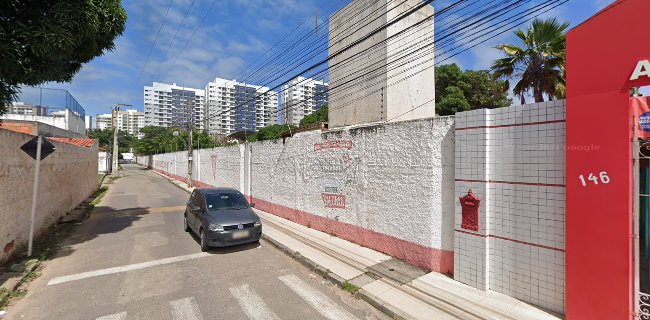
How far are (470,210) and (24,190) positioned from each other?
1027 cm

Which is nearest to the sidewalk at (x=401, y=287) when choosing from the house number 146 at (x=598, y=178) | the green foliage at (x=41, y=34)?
the house number 146 at (x=598, y=178)

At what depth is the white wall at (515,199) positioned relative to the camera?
4.14 metres

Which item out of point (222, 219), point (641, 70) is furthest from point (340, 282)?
point (641, 70)

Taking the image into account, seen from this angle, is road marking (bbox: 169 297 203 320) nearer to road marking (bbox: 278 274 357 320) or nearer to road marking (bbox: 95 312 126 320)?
road marking (bbox: 95 312 126 320)

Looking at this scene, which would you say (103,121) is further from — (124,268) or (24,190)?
(124,268)

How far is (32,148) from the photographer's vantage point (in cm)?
695

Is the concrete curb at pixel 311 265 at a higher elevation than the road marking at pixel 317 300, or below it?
higher

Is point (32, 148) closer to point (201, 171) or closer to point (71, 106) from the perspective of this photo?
point (201, 171)

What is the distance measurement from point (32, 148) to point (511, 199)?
10.5 m

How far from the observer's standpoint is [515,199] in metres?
4.56

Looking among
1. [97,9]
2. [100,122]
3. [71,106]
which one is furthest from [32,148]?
[100,122]

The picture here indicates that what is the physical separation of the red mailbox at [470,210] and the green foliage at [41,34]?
854cm

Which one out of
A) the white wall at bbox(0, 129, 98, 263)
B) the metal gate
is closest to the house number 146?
the metal gate

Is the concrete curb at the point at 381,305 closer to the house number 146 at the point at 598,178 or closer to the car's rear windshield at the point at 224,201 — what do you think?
the house number 146 at the point at 598,178
